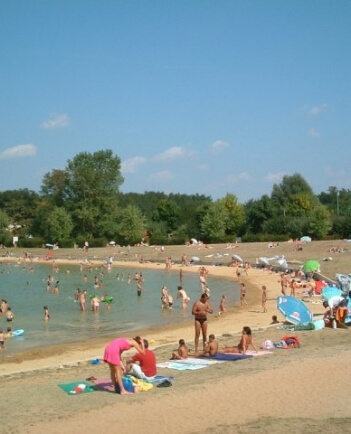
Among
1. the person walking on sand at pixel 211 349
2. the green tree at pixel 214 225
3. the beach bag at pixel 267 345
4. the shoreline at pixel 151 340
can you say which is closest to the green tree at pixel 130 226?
the green tree at pixel 214 225

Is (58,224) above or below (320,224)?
above

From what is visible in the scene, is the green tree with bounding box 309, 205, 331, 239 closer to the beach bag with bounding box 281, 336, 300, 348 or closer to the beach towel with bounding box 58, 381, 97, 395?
the beach bag with bounding box 281, 336, 300, 348

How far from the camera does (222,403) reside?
9.20m

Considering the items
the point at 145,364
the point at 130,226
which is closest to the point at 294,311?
the point at 145,364

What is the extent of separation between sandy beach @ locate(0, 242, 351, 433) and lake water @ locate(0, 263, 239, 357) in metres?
5.78

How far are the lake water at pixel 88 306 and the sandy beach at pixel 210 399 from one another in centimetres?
578

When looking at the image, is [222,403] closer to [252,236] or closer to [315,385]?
[315,385]

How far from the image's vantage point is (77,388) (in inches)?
414

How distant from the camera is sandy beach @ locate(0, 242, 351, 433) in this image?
26.9 feet

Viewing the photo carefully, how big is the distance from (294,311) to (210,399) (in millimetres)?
8577

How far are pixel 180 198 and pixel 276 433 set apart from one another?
356 ft

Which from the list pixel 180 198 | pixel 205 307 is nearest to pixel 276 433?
pixel 205 307

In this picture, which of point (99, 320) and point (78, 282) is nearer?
point (99, 320)

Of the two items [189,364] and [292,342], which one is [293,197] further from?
[189,364]
